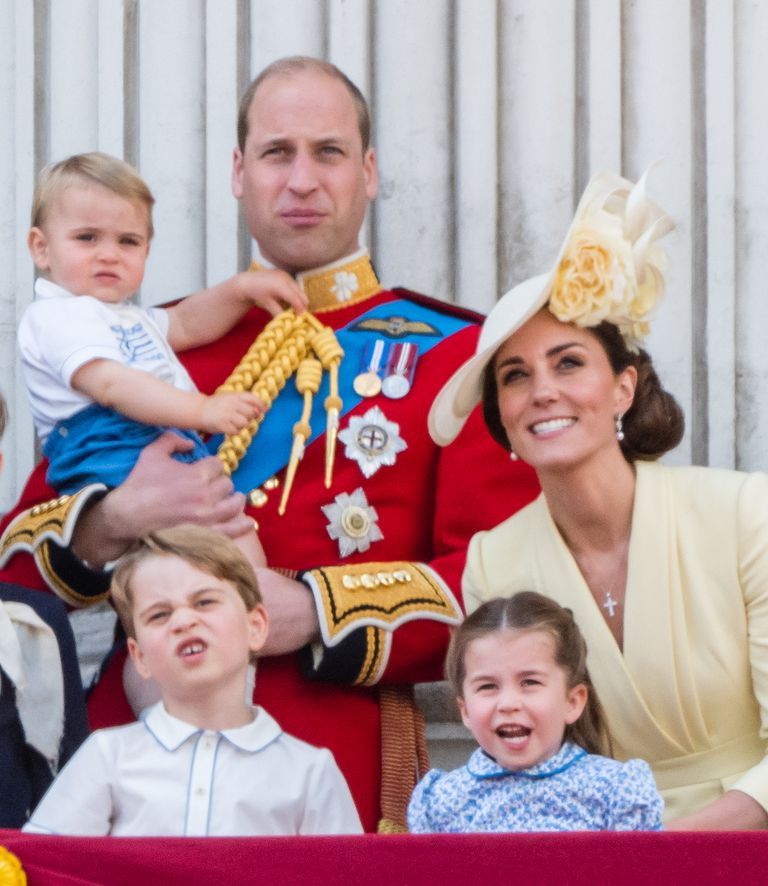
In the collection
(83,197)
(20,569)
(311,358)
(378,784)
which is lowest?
(378,784)

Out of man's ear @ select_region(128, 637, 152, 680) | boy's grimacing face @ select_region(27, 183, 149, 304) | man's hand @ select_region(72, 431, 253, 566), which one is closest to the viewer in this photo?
man's ear @ select_region(128, 637, 152, 680)

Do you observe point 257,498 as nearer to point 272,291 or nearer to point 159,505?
point 159,505

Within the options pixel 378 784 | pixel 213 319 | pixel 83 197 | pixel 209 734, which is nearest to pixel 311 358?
pixel 213 319

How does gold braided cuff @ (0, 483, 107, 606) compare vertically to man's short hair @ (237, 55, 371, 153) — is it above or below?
below

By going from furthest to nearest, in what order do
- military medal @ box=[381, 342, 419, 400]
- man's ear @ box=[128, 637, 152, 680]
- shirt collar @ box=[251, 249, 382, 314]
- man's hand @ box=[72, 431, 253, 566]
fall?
shirt collar @ box=[251, 249, 382, 314]
military medal @ box=[381, 342, 419, 400]
man's hand @ box=[72, 431, 253, 566]
man's ear @ box=[128, 637, 152, 680]

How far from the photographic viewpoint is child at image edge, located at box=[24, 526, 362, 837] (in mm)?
3158

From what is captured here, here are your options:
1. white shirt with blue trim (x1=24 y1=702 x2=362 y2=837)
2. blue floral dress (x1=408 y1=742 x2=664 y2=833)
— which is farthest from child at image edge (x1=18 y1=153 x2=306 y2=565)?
blue floral dress (x1=408 y1=742 x2=664 y2=833)

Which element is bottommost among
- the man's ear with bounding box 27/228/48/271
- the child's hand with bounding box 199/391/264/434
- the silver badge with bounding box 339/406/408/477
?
the silver badge with bounding box 339/406/408/477

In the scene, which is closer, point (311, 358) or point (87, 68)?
point (311, 358)

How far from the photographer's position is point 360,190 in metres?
4.21

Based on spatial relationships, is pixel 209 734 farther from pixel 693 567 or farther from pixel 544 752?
pixel 693 567

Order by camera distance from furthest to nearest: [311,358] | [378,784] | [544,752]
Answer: [311,358] → [378,784] → [544,752]

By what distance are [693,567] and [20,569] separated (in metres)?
1.12

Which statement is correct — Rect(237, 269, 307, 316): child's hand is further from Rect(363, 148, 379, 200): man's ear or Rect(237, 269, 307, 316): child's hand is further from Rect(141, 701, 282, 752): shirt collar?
Rect(141, 701, 282, 752): shirt collar
